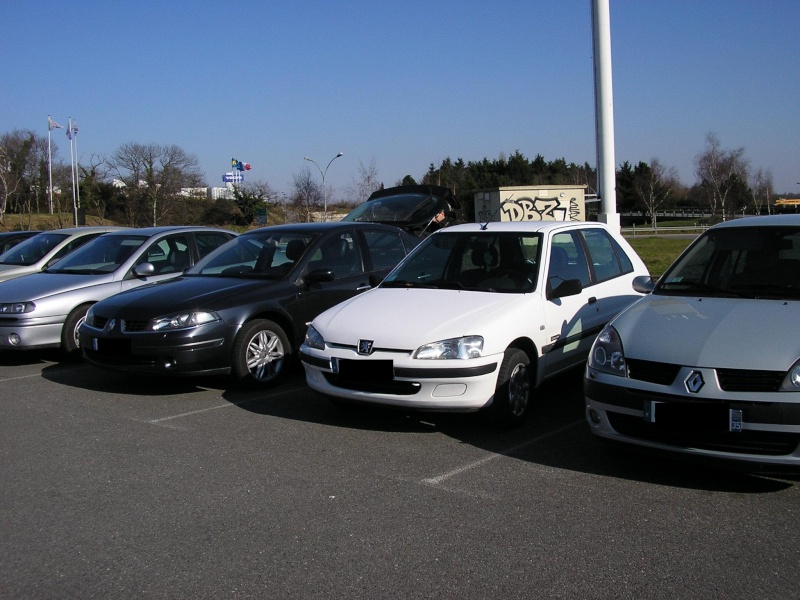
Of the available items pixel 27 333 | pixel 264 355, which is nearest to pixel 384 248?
pixel 264 355

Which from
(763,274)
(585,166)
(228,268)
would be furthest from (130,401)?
(585,166)

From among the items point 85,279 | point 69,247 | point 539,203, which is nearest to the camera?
point 85,279

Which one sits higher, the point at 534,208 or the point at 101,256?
the point at 534,208

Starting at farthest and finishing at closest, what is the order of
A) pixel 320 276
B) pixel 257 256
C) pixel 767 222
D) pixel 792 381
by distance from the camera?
pixel 257 256 < pixel 320 276 < pixel 767 222 < pixel 792 381

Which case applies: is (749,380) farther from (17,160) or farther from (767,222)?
(17,160)

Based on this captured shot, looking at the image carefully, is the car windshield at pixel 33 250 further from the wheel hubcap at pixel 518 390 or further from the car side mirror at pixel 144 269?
the wheel hubcap at pixel 518 390

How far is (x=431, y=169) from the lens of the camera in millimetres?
52562

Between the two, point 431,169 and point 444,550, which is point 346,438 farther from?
point 431,169

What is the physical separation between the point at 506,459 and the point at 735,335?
5.45 feet

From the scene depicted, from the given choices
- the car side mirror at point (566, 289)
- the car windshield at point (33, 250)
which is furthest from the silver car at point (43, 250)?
the car side mirror at point (566, 289)

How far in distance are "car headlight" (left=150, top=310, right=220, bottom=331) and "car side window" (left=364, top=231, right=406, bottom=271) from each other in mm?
2281

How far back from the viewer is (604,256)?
296 inches

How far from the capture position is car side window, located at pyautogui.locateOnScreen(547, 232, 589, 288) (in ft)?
21.8

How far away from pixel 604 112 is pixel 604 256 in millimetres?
7387
